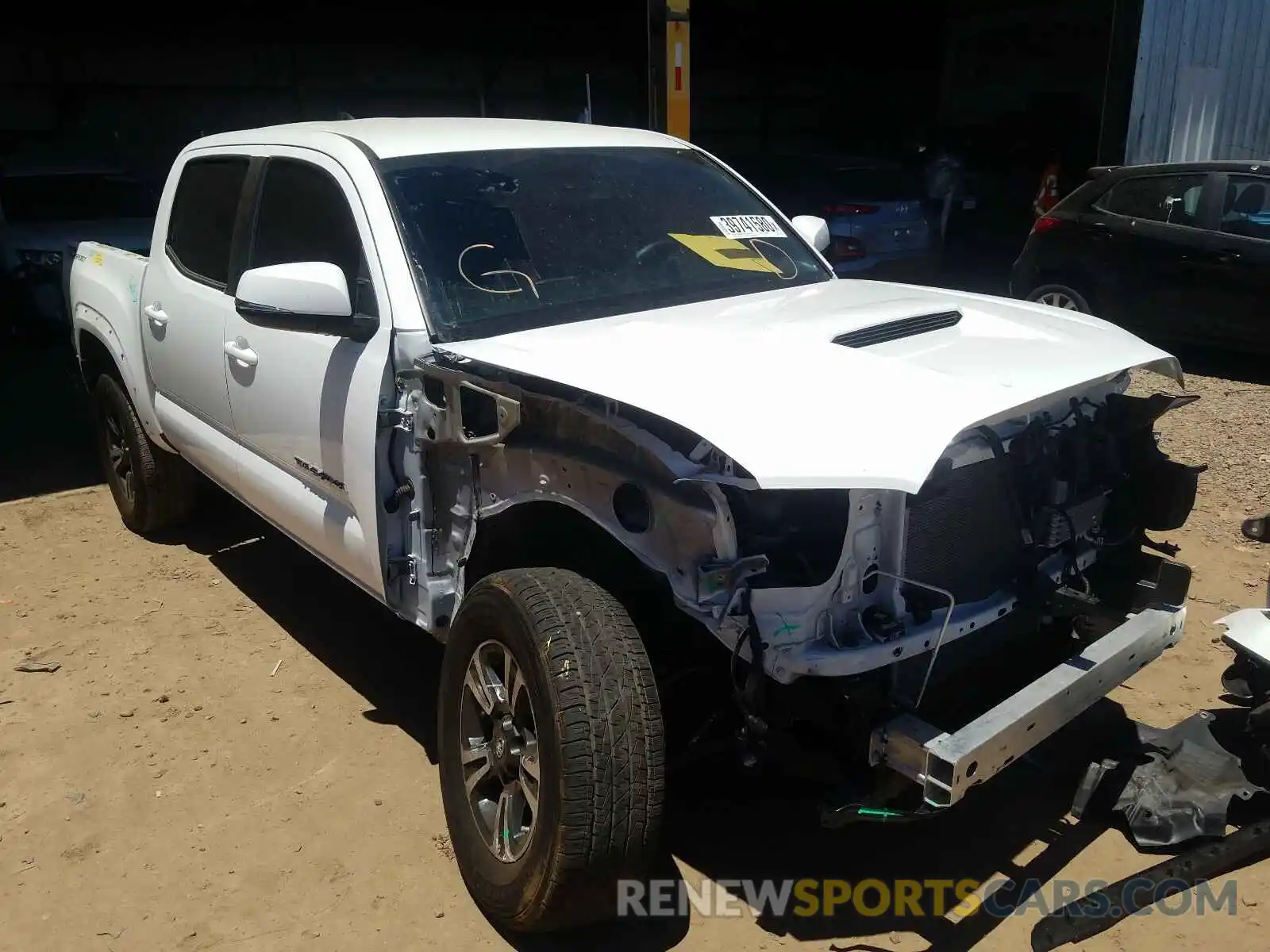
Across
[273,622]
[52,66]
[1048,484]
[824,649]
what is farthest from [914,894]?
[52,66]

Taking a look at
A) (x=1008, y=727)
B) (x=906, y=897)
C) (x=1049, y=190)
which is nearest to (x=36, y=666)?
(x=906, y=897)

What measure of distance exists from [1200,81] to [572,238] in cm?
1090

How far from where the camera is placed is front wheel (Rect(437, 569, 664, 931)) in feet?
8.07

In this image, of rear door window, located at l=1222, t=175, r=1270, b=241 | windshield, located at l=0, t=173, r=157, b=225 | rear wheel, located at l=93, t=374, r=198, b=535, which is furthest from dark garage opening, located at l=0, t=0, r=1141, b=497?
rear wheel, located at l=93, t=374, r=198, b=535

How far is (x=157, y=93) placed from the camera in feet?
48.9

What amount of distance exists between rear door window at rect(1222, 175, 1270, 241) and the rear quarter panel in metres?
7.52

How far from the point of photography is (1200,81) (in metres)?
11.7

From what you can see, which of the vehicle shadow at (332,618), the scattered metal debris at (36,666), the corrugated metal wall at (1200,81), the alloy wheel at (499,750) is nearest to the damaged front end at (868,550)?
the alloy wheel at (499,750)

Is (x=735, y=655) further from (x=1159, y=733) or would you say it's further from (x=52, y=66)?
(x=52, y=66)

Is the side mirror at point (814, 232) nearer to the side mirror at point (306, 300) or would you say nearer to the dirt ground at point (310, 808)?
the side mirror at point (306, 300)

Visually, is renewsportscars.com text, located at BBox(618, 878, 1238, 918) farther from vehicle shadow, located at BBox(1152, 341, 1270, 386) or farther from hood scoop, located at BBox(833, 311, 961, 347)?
vehicle shadow, located at BBox(1152, 341, 1270, 386)

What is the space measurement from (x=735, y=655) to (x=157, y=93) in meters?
15.3

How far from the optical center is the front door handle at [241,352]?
12.4 ft

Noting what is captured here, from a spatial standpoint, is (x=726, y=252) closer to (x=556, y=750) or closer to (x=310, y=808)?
(x=556, y=750)
